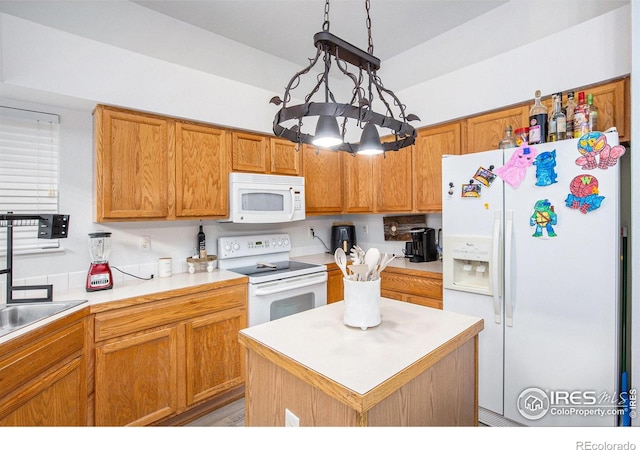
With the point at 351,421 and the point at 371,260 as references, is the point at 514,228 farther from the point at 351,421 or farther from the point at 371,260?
the point at 351,421

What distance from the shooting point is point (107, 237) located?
6.95 feet

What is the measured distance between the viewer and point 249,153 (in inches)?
107

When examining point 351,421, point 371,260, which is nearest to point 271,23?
point 371,260

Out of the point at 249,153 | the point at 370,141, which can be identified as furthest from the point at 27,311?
the point at 370,141

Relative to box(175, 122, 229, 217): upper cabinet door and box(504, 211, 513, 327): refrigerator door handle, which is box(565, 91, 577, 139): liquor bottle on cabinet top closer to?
box(504, 211, 513, 327): refrigerator door handle

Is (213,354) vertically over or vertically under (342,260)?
under

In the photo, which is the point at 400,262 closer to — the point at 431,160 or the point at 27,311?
the point at 431,160

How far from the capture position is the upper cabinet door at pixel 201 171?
2.35m

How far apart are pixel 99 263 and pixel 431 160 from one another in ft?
8.57

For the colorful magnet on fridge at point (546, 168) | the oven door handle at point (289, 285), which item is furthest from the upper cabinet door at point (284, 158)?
the colorful magnet on fridge at point (546, 168)

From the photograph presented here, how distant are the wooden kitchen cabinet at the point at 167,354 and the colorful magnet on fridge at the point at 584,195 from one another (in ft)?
7.00

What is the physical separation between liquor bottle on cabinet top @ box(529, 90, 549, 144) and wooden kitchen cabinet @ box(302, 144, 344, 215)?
5.66ft

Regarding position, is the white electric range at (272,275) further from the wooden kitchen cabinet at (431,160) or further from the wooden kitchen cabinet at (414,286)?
the wooden kitchen cabinet at (431,160)

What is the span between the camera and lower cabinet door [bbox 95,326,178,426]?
1.79 meters
